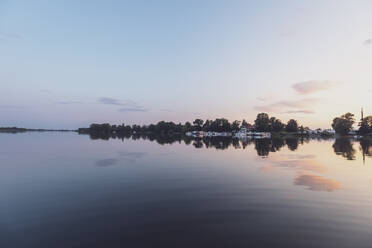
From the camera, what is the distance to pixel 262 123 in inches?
7259

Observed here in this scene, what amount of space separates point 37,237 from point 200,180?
12348 mm

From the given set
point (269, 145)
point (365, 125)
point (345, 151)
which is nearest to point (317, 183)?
point (345, 151)

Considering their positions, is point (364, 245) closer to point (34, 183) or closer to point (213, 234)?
point (213, 234)

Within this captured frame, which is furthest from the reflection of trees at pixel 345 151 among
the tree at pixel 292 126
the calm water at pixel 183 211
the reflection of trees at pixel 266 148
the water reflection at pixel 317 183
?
the tree at pixel 292 126

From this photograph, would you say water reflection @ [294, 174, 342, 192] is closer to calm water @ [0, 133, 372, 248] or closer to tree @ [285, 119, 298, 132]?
calm water @ [0, 133, 372, 248]

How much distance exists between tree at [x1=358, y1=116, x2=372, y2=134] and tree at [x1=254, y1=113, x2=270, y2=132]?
2599 inches

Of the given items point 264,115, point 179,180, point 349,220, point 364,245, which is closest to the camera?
point 364,245

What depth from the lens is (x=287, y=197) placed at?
44.1 feet

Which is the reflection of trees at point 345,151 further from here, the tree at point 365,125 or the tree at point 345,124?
the tree at point 345,124

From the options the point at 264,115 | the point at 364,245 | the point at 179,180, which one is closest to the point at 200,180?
the point at 179,180

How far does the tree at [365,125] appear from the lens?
5103 inches

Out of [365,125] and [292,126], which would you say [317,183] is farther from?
[292,126]

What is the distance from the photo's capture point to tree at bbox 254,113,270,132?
184 meters

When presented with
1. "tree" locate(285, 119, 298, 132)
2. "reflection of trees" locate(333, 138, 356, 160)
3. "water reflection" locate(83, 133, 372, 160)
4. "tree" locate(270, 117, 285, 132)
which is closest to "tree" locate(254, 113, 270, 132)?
"tree" locate(270, 117, 285, 132)
